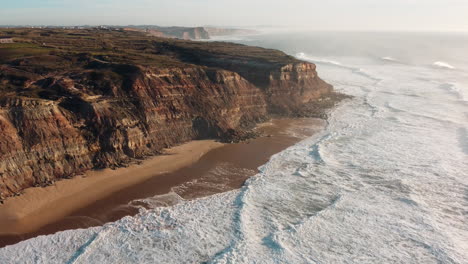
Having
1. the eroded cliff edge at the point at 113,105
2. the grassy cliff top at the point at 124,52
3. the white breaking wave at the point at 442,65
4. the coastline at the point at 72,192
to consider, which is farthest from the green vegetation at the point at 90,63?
the white breaking wave at the point at 442,65

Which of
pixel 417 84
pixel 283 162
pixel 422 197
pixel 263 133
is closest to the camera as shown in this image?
pixel 422 197

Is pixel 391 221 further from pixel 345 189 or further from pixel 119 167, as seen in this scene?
pixel 119 167

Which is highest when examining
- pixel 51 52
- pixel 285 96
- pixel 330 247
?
pixel 51 52

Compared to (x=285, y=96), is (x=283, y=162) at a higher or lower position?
lower

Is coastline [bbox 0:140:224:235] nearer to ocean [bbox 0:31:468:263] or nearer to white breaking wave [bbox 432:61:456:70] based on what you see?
ocean [bbox 0:31:468:263]

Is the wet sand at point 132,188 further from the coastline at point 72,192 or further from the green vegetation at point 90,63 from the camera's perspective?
the green vegetation at point 90,63

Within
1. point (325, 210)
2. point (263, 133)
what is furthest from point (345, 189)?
point (263, 133)
